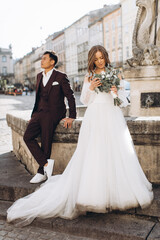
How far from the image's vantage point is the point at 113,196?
345 cm

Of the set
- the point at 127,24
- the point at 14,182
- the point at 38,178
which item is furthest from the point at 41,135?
the point at 127,24

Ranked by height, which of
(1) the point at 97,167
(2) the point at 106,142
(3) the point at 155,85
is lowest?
(1) the point at 97,167

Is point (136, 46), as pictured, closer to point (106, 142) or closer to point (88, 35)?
point (106, 142)

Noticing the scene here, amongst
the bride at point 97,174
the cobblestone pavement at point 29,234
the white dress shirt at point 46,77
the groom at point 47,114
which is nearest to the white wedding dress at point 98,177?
the bride at point 97,174

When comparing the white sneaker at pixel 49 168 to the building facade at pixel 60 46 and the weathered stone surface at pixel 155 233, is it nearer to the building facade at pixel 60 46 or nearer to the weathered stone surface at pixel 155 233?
the weathered stone surface at pixel 155 233

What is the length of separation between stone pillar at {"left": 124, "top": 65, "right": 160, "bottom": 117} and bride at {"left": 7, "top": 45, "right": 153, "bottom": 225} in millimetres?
2965

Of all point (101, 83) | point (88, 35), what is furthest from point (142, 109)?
point (88, 35)

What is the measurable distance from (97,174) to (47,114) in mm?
1286

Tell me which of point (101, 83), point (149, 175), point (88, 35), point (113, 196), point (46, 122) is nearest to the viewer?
point (113, 196)

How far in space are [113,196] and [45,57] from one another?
6.95 ft

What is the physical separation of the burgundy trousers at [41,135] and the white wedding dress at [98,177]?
60 centimetres

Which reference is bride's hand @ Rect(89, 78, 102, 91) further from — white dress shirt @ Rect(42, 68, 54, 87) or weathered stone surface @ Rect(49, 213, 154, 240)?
weathered stone surface @ Rect(49, 213, 154, 240)

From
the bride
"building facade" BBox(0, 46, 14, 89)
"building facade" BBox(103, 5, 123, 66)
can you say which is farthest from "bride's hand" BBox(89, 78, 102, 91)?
"building facade" BBox(0, 46, 14, 89)

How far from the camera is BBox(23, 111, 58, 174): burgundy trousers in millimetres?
4418
